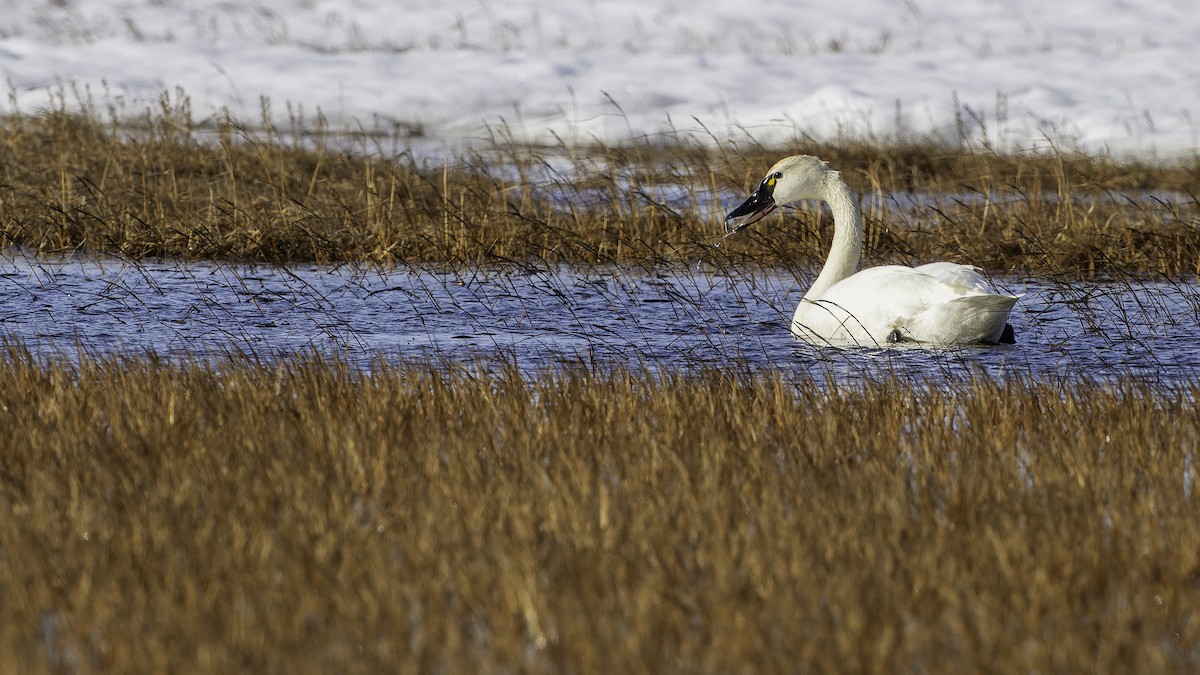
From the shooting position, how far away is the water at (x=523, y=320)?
676 cm

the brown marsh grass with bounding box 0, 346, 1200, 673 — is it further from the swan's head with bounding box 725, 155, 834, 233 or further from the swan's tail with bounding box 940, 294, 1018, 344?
the swan's head with bounding box 725, 155, 834, 233

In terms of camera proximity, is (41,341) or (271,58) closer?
(41,341)

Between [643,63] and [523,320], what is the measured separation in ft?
80.3

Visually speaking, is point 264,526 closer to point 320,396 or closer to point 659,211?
point 320,396

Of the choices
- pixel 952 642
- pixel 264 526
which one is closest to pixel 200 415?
pixel 264 526

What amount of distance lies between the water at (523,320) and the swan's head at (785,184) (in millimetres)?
513

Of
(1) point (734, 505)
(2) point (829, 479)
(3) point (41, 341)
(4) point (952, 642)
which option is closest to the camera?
(4) point (952, 642)

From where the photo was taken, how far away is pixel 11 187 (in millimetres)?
10375

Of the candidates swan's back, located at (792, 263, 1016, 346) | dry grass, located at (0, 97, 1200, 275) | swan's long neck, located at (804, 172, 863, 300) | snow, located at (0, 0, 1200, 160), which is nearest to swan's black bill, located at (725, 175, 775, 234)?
swan's long neck, located at (804, 172, 863, 300)

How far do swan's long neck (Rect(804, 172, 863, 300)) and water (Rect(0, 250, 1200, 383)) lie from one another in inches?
14.7

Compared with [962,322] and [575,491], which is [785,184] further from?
[575,491]

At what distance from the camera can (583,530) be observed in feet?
11.9

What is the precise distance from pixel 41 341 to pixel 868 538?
469cm

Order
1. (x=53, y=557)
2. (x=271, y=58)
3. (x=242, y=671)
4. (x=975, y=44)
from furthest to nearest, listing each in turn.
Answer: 1. (x=975, y=44)
2. (x=271, y=58)
3. (x=53, y=557)
4. (x=242, y=671)
